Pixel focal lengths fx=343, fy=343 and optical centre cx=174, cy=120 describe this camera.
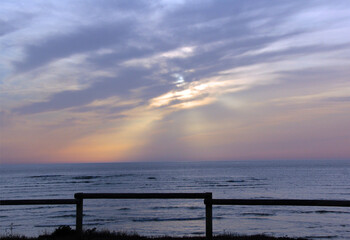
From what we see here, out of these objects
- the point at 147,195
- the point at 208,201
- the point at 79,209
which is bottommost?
the point at 79,209

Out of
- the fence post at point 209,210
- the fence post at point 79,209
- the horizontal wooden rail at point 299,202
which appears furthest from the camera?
the fence post at point 79,209

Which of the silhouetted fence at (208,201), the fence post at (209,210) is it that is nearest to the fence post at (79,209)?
the silhouetted fence at (208,201)

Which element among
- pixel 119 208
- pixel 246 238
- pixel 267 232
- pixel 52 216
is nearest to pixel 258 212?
pixel 267 232

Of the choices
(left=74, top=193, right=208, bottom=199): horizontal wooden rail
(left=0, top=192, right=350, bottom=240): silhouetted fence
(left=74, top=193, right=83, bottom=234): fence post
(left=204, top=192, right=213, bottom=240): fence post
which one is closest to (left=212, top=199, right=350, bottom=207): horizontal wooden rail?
(left=0, top=192, right=350, bottom=240): silhouetted fence

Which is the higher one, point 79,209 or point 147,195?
point 147,195

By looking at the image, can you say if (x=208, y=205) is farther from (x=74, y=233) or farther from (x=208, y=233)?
(x=74, y=233)

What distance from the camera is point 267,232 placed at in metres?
17.7

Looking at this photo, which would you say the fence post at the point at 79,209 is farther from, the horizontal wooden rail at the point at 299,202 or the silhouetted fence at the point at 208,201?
the horizontal wooden rail at the point at 299,202

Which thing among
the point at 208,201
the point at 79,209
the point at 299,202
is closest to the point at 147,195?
the point at 208,201

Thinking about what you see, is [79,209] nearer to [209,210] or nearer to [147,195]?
[147,195]

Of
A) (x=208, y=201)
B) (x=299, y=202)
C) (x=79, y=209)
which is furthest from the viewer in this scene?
(x=79, y=209)

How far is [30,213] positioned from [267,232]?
57.5 feet

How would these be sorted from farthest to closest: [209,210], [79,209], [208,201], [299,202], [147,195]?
[79,209] < [147,195] < [209,210] < [208,201] < [299,202]

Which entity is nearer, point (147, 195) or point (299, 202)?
point (299, 202)
